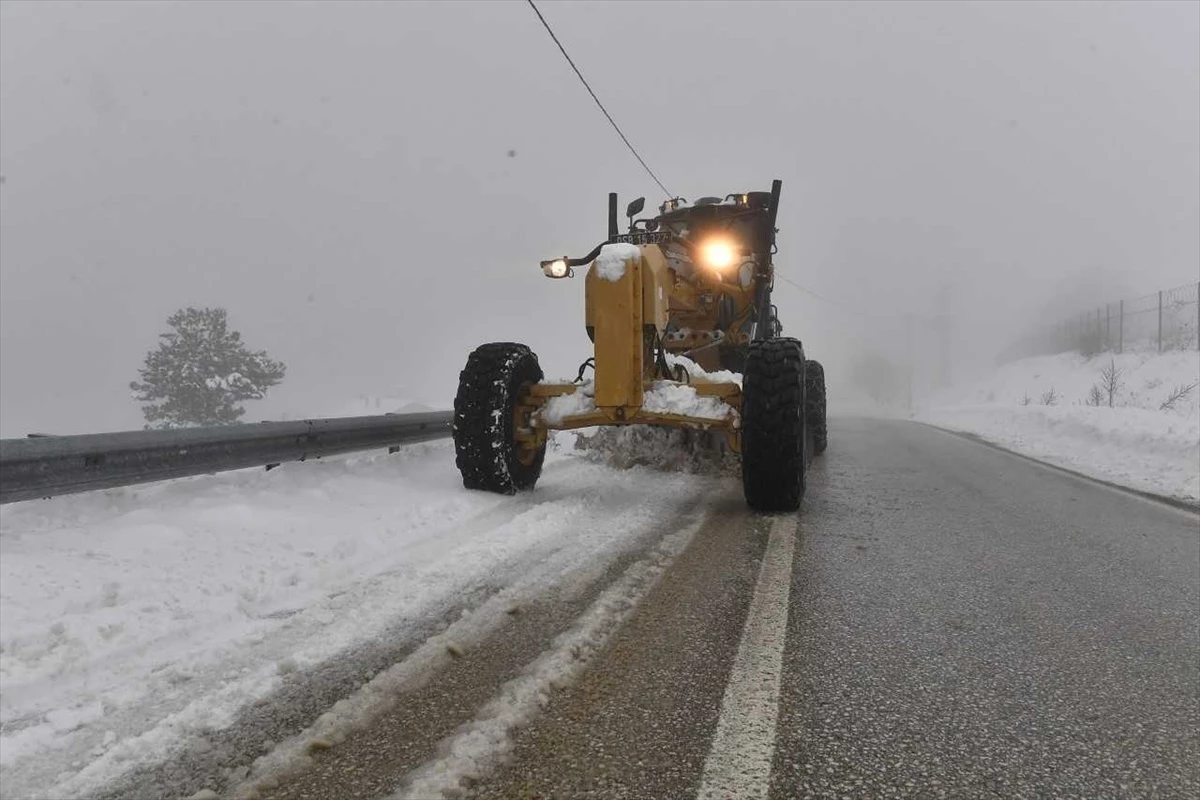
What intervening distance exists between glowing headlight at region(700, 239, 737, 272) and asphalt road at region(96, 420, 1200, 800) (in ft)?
10.9

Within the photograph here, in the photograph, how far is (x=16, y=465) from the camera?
300 centimetres

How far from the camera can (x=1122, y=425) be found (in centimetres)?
1040

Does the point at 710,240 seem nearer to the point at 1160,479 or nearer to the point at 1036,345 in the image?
the point at 1160,479

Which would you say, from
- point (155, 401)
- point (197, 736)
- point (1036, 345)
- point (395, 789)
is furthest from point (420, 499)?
point (1036, 345)

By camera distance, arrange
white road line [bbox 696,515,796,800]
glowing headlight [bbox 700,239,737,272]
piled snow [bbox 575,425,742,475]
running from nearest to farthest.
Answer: white road line [bbox 696,515,796,800]
piled snow [bbox 575,425,742,475]
glowing headlight [bbox 700,239,737,272]

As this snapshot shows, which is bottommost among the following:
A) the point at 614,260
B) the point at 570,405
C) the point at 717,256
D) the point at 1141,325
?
the point at 570,405

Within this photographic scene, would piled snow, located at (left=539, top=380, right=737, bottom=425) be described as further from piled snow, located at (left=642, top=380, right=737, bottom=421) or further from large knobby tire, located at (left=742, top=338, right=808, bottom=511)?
large knobby tire, located at (left=742, top=338, right=808, bottom=511)

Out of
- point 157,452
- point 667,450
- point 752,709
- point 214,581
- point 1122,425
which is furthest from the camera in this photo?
point 1122,425

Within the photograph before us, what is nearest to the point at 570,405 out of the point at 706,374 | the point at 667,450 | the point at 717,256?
the point at 706,374

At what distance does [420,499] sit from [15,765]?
299 centimetres

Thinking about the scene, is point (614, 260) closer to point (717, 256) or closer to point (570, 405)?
point (570, 405)

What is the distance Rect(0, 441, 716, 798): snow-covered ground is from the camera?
5.90 feet

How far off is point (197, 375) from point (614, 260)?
104ft

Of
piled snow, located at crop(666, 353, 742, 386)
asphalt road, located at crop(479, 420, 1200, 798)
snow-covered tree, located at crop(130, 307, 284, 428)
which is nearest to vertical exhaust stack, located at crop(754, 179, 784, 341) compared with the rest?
piled snow, located at crop(666, 353, 742, 386)
